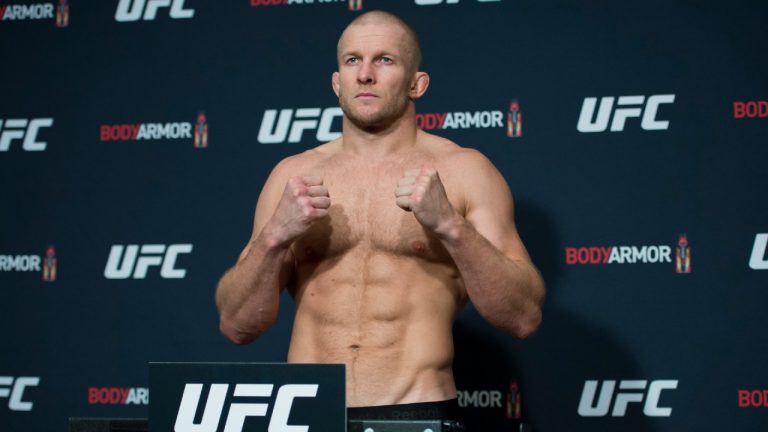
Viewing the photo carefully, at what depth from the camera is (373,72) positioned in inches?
98.7

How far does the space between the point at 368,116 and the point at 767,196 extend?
1457 mm

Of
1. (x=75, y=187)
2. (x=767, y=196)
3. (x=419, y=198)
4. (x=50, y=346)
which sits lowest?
(x=419, y=198)

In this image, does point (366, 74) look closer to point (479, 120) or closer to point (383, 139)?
point (383, 139)

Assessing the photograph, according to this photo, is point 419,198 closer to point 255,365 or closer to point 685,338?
point 255,365

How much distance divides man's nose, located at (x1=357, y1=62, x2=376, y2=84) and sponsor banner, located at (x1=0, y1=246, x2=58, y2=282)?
1.72 metres

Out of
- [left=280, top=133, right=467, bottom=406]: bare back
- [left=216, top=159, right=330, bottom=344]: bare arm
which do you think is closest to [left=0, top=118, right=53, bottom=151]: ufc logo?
[left=216, top=159, right=330, bottom=344]: bare arm

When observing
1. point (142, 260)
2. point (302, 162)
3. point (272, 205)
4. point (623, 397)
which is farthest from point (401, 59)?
point (142, 260)

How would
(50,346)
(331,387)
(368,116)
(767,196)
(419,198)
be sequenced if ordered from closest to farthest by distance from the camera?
(331,387)
(419,198)
(368,116)
(767,196)
(50,346)

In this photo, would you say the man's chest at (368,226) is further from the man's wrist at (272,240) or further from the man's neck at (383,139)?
the man's wrist at (272,240)

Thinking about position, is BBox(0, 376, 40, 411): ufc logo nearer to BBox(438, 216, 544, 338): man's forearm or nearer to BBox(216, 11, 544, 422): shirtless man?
BBox(216, 11, 544, 422): shirtless man

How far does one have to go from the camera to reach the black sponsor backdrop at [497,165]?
10.8ft

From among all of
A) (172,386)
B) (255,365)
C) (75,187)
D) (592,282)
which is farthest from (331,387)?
(75,187)

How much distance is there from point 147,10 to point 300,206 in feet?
5.92

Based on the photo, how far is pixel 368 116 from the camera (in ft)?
8.27
